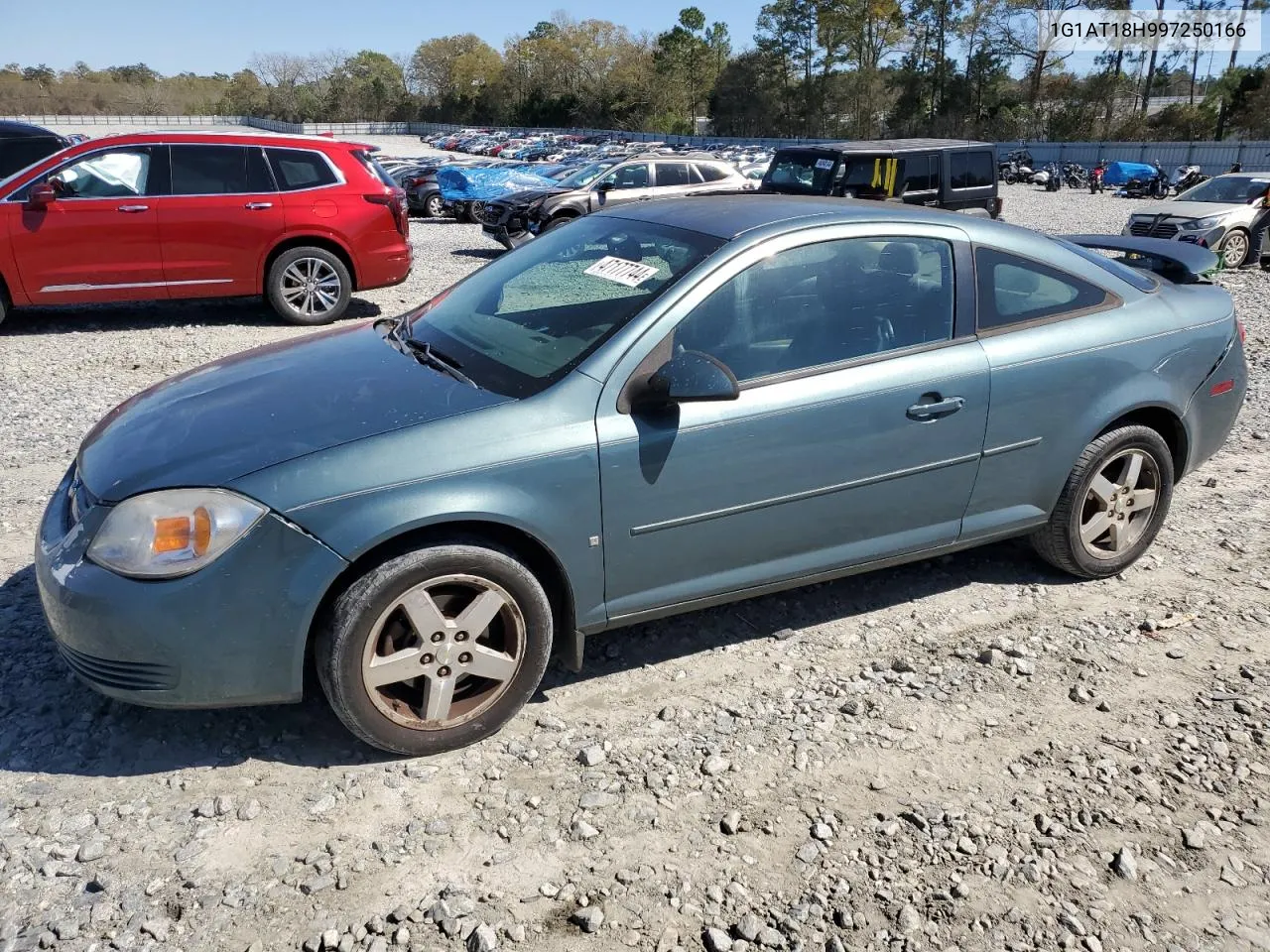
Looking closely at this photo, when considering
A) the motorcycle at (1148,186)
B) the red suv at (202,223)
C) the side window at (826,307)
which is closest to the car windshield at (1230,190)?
the red suv at (202,223)

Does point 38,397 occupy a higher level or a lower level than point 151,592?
lower

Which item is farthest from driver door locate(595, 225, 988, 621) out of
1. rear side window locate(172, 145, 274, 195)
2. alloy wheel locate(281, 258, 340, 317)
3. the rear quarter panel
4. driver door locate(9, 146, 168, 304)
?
driver door locate(9, 146, 168, 304)

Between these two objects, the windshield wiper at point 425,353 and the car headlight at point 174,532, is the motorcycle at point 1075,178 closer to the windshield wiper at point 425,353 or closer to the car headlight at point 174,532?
the windshield wiper at point 425,353

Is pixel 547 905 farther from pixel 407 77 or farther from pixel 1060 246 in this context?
pixel 407 77

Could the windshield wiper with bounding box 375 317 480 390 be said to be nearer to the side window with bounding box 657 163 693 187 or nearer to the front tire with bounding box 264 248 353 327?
the front tire with bounding box 264 248 353 327

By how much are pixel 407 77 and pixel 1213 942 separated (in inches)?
5146

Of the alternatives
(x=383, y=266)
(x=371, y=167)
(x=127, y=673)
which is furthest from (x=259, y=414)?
(x=371, y=167)

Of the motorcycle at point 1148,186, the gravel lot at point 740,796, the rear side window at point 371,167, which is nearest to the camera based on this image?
the gravel lot at point 740,796

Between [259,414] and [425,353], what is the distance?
0.67 metres

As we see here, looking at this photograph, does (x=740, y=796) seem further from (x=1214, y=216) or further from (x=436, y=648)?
(x=1214, y=216)

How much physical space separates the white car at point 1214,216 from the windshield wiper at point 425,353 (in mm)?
14150

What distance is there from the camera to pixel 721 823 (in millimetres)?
2811

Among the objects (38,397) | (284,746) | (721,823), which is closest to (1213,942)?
(721,823)

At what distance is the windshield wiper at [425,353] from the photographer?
3.35m
